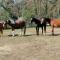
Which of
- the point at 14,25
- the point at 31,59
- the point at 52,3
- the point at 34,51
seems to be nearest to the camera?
the point at 31,59

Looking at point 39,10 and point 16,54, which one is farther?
point 39,10

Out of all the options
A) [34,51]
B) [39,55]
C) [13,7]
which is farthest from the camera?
[13,7]

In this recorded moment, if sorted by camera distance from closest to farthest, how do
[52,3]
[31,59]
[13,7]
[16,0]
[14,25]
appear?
1. [31,59]
2. [14,25]
3. [52,3]
4. [13,7]
5. [16,0]

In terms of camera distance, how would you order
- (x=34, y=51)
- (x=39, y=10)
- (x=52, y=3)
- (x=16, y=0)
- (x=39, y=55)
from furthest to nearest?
1. (x=16, y=0)
2. (x=52, y=3)
3. (x=39, y=10)
4. (x=34, y=51)
5. (x=39, y=55)

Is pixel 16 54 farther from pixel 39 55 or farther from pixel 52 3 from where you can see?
pixel 52 3

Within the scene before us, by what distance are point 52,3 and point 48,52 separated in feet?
148

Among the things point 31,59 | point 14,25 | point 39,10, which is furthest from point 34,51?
point 39,10

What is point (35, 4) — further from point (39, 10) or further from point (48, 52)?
point (48, 52)

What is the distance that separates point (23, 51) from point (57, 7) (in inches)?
1654

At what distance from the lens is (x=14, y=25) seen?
26.1m

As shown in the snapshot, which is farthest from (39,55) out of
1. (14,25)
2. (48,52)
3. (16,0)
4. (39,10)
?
(16,0)

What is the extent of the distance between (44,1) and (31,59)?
45179 millimetres

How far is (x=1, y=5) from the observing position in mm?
56406

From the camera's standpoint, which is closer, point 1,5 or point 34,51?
point 34,51
